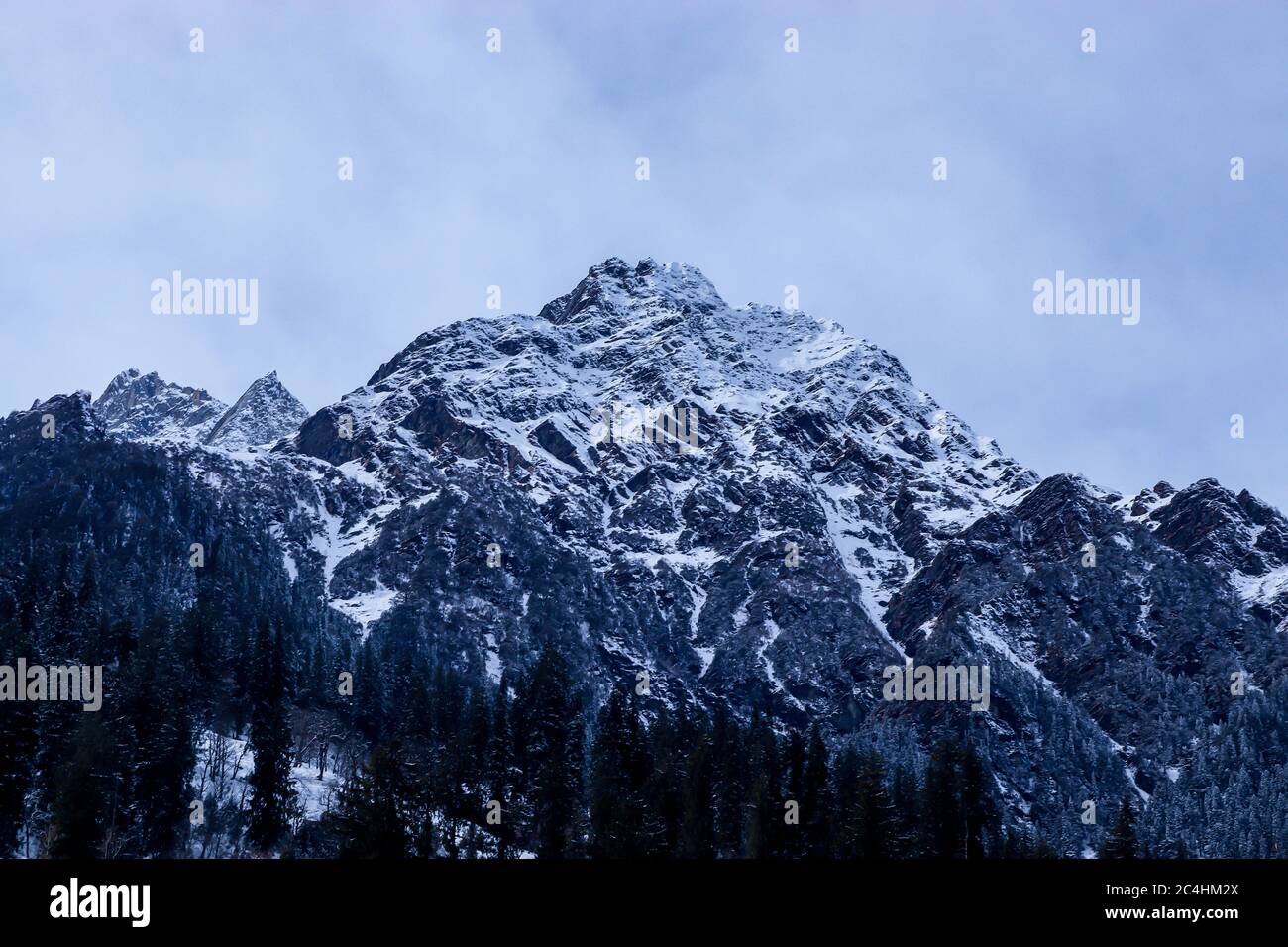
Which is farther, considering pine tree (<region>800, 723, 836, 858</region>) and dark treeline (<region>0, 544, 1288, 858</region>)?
pine tree (<region>800, 723, 836, 858</region>)

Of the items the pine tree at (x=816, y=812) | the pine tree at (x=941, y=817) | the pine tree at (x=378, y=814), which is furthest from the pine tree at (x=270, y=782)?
the pine tree at (x=941, y=817)

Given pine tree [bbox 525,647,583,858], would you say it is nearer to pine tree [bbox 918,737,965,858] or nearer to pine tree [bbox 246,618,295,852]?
pine tree [bbox 246,618,295,852]

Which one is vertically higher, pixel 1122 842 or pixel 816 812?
pixel 816 812

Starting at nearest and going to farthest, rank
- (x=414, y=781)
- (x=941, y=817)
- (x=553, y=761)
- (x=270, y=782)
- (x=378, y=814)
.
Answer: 1. (x=378, y=814)
2. (x=414, y=781)
3. (x=941, y=817)
4. (x=270, y=782)
5. (x=553, y=761)

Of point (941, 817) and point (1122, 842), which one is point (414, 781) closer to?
point (941, 817)

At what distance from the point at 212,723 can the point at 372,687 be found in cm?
2721

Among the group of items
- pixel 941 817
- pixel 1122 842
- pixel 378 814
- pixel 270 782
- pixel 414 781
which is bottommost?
pixel 1122 842

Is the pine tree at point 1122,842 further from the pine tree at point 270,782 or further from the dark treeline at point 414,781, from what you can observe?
the pine tree at point 270,782

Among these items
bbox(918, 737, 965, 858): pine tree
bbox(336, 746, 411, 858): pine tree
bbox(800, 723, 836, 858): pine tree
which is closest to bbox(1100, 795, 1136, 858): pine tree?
bbox(918, 737, 965, 858): pine tree

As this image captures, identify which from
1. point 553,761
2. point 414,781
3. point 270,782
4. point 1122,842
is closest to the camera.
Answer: point 414,781

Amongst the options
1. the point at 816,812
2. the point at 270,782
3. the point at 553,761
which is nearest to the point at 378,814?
the point at 270,782

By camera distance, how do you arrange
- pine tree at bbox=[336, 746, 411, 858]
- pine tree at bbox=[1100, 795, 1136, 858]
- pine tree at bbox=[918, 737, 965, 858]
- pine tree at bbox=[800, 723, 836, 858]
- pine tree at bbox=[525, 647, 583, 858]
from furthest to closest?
pine tree at bbox=[800, 723, 836, 858] < pine tree at bbox=[525, 647, 583, 858] < pine tree at bbox=[918, 737, 965, 858] < pine tree at bbox=[1100, 795, 1136, 858] < pine tree at bbox=[336, 746, 411, 858]
